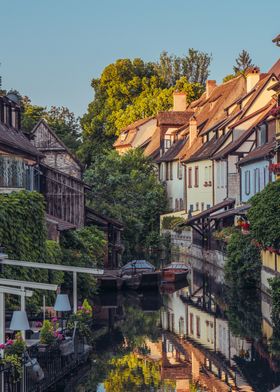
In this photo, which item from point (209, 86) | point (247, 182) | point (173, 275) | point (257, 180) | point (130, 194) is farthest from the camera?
point (209, 86)

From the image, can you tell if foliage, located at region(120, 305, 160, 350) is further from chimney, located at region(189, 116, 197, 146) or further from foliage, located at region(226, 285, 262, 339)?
chimney, located at region(189, 116, 197, 146)

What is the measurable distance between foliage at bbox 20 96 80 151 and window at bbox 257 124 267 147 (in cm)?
2715


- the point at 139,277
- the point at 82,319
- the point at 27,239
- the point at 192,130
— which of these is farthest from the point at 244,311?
the point at 192,130

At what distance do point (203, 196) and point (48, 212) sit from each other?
2737 centimetres

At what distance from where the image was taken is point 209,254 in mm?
56531

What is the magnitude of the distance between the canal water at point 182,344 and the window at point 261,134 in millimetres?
12905

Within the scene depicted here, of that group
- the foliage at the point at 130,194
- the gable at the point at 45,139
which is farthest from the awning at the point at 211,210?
the gable at the point at 45,139

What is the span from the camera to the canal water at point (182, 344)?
21.3 m

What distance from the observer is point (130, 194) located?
217 feet

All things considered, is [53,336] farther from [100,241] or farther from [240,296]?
[100,241]

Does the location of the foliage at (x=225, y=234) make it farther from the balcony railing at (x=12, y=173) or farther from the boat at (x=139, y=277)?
the balcony railing at (x=12, y=173)

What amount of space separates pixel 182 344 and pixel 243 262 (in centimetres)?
1389

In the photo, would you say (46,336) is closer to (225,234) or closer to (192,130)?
(225,234)

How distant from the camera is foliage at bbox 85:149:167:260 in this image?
61.4m
